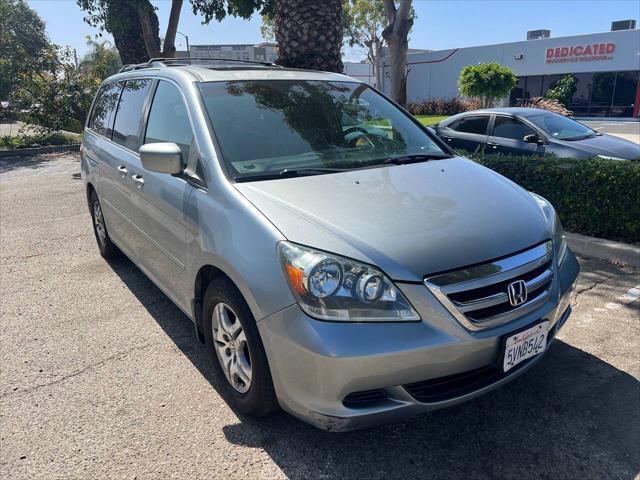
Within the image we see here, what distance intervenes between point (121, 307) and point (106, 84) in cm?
243

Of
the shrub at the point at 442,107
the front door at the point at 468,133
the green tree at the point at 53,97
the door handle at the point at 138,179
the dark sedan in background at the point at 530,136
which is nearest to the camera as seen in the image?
the door handle at the point at 138,179

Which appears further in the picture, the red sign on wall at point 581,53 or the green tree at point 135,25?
the red sign on wall at point 581,53

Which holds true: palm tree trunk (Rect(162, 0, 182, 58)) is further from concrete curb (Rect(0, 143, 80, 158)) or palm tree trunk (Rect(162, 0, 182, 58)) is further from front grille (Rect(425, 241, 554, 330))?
front grille (Rect(425, 241, 554, 330))

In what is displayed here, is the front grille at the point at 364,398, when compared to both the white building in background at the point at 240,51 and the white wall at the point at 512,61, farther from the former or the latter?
the white building in background at the point at 240,51

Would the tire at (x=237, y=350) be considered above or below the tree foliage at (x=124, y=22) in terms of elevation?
below

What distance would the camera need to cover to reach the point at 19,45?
80.4 ft

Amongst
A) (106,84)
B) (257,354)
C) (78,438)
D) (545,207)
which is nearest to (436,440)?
(257,354)

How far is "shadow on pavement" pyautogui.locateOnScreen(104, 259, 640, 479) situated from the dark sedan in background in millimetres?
5442

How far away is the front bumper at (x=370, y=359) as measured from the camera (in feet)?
6.81

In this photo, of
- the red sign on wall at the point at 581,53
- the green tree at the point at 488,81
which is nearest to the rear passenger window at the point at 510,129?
the green tree at the point at 488,81

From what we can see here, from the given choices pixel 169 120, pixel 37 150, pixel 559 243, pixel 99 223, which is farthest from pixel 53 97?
pixel 559 243

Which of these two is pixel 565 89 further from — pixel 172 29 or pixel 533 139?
pixel 533 139

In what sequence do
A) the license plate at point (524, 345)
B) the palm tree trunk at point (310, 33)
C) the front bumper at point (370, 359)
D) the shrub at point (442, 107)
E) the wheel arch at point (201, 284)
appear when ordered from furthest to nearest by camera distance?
the shrub at point (442, 107) → the palm tree trunk at point (310, 33) → the wheel arch at point (201, 284) → the license plate at point (524, 345) → the front bumper at point (370, 359)

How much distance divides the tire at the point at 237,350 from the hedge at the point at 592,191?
14.3 ft
